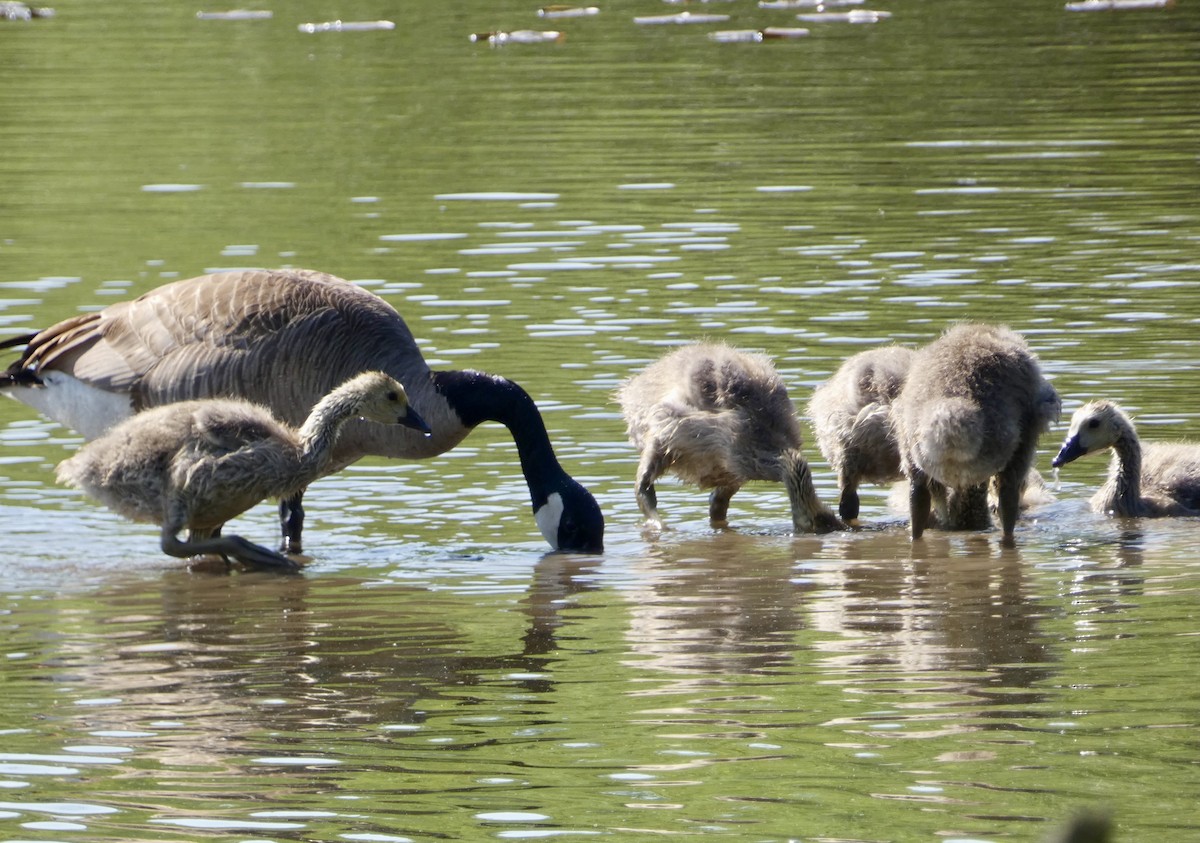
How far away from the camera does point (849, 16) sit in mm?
38656

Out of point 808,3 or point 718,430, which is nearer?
point 718,430

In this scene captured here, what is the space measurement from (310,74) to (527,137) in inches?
354

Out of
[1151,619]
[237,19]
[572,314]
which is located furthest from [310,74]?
[1151,619]

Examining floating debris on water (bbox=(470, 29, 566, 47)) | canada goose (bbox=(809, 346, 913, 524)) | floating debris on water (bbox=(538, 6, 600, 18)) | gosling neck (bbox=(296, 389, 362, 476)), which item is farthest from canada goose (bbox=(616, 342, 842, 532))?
floating debris on water (bbox=(538, 6, 600, 18))

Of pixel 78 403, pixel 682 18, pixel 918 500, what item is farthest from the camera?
pixel 682 18

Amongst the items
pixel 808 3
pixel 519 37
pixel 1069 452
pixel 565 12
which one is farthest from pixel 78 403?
pixel 808 3

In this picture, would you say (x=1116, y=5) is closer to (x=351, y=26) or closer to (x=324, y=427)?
(x=351, y=26)

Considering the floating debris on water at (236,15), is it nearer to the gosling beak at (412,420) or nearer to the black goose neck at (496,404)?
the black goose neck at (496,404)

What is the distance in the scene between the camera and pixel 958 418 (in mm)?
9609

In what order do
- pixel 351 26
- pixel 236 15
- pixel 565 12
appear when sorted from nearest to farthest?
pixel 351 26 → pixel 565 12 → pixel 236 15

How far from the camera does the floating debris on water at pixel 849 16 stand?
1517 inches

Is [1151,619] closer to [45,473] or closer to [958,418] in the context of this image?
[958,418]

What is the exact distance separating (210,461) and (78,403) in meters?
1.59

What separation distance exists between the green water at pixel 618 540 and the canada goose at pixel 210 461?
1.07ft
